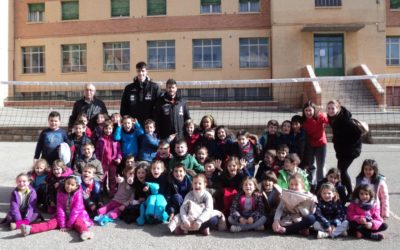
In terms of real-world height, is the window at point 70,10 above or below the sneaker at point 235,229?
above

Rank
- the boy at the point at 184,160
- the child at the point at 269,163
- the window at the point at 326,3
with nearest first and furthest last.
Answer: the boy at the point at 184,160
the child at the point at 269,163
the window at the point at 326,3

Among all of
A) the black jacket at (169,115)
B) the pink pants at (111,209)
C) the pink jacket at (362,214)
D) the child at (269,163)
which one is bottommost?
the pink pants at (111,209)

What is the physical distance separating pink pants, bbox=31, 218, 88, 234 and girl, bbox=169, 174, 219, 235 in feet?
3.83

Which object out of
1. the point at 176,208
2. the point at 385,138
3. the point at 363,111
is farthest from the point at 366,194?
the point at 363,111

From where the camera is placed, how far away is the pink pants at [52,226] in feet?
17.4

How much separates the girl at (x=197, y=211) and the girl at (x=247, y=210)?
281mm

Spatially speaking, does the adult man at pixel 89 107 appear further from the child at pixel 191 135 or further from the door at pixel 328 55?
the door at pixel 328 55

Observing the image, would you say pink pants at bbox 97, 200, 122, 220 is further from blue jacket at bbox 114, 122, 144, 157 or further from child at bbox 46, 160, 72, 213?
blue jacket at bbox 114, 122, 144, 157

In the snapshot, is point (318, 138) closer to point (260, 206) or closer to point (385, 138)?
point (260, 206)

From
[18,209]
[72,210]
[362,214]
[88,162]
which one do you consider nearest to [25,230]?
[18,209]

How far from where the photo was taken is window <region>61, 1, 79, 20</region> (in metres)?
28.5

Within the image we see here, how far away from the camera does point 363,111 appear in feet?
68.0

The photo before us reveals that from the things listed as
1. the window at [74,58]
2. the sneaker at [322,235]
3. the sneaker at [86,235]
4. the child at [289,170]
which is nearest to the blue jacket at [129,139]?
the sneaker at [86,235]

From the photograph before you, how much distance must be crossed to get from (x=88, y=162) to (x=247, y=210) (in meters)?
2.58
